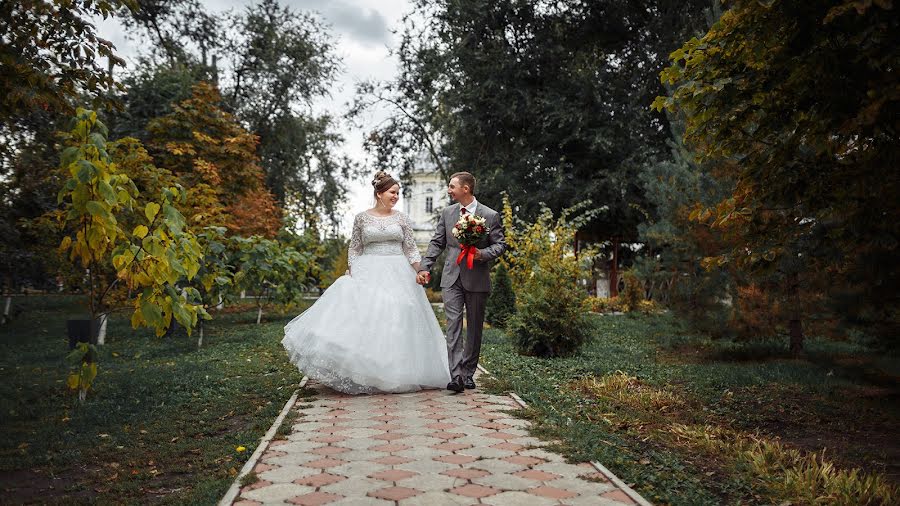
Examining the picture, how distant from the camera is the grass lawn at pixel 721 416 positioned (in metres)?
4.31

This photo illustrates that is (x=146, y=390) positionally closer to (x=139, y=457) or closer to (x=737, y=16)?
(x=139, y=457)

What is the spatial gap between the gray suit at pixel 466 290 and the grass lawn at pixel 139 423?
1.86m

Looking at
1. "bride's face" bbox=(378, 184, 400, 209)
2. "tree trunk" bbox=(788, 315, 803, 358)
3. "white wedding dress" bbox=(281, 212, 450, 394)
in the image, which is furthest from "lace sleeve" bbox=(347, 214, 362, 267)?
"tree trunk" bbox=(788, 315, 803, 358)

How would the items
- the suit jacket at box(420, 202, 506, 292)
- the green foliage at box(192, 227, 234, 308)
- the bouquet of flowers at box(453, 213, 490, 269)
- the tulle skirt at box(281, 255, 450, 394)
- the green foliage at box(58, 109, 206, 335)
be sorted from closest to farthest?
the green foliage at box(58, 109, 206, 335) < the tulle skirt at box(281, 255, 450, 394) < the bouquet of flowers at box(453, 213, 490, 269) < the suit jacket at box(420, 202, 506, 292) < the green foliage at box(192, 227, 234, 308)

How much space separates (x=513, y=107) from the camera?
22.8 metres

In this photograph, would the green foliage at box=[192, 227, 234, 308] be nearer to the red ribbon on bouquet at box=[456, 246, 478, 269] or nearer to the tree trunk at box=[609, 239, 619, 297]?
the red ribbon on bouquet at box=[456, 246, 478, 269]

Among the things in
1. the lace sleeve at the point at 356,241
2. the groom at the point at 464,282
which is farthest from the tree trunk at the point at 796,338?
the lace sleeve at the point at 356,241

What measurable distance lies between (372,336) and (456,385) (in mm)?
1020

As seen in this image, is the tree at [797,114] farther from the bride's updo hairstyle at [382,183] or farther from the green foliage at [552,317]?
the green foliage at [552,317]

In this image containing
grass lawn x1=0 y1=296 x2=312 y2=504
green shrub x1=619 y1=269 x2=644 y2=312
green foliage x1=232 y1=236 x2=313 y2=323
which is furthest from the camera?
green shrub x1=619 y1=269 x2=644 y2=312

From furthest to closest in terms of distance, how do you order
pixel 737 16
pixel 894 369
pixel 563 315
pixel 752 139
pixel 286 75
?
pixel 286 75 < pixel 563 315 < pixel 894 369 < pixel 752 139 < pixel 737 16

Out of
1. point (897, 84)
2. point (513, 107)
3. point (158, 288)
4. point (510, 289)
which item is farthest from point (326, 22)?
point (897, 84)

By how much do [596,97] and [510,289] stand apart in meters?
8.88

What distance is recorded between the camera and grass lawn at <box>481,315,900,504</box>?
431 cm
